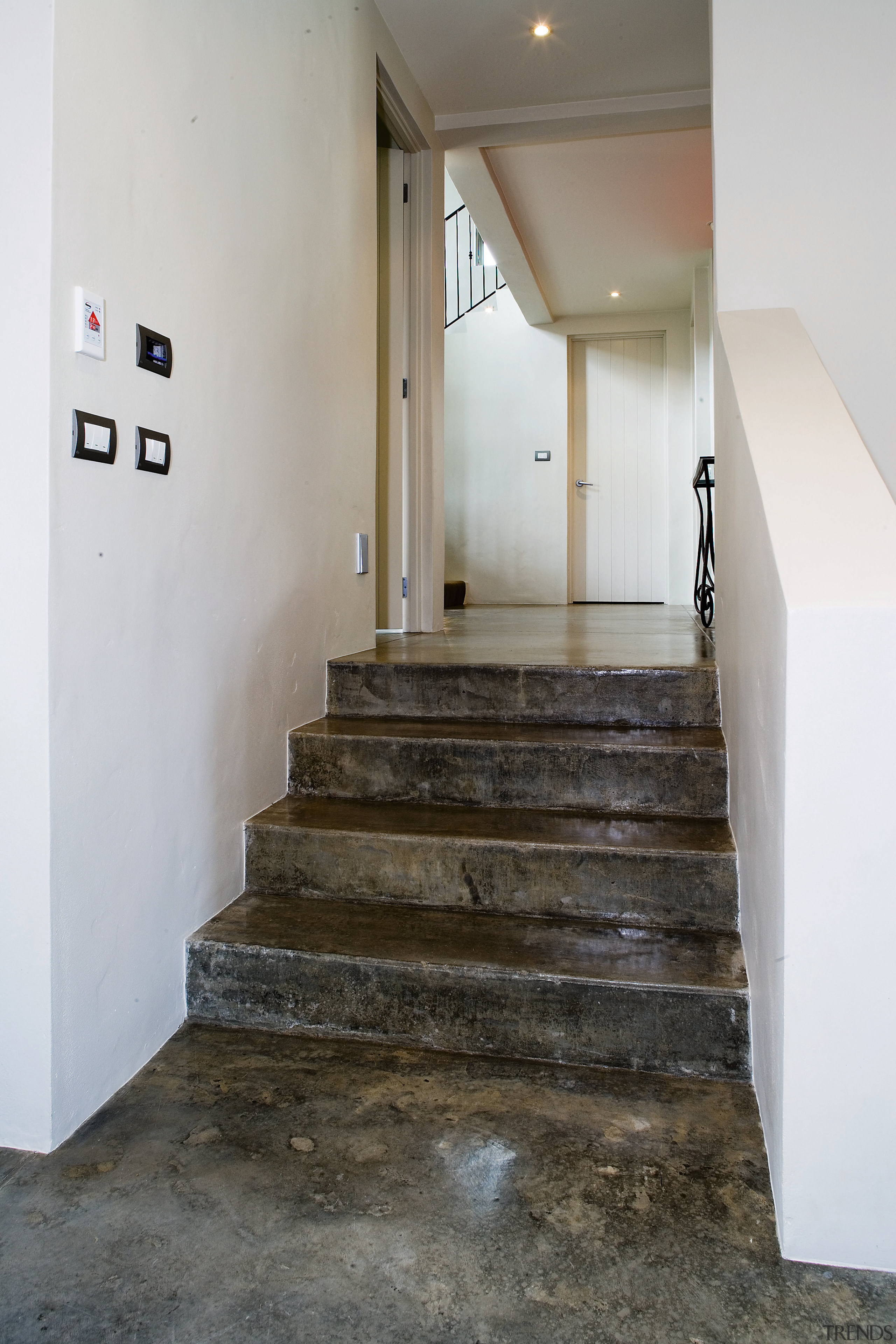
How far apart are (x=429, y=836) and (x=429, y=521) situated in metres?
2.39

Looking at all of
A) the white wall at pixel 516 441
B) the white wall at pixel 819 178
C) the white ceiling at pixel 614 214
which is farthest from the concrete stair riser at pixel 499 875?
the white wall at pixel 516 441

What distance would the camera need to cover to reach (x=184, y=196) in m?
1.88

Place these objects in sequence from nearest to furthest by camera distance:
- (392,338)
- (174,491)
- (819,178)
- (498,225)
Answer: (174,491) → (819,178) → (392,338) → (498,225)

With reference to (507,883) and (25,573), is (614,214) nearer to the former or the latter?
(507,883)

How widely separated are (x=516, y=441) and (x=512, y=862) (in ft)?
21.6

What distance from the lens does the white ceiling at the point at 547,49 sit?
3430mm

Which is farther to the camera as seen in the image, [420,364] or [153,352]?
[420,364]

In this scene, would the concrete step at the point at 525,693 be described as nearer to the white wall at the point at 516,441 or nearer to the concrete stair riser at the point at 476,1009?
the concrete stair riser at the point at 476,1009

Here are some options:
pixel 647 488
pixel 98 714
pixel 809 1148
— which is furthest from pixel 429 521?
pixel 647 488

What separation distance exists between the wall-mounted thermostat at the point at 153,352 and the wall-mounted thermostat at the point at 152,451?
0.12 metres

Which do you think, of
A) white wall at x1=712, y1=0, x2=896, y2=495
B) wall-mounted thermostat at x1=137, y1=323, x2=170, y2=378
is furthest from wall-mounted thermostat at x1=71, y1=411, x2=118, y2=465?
white wall at x1=712, y1=0, x2=896, y2=495

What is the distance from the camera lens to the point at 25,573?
1472 millimetres

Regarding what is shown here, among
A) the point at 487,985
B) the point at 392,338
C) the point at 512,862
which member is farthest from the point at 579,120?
the point at 487,985

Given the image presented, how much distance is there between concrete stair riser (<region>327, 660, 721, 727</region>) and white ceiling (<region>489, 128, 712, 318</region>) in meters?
3.42
